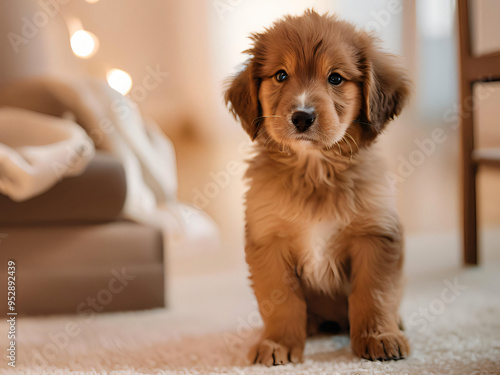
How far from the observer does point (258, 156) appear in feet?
5.00

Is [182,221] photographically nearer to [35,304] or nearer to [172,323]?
[172,323]

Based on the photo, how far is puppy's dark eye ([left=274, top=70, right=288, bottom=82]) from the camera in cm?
137

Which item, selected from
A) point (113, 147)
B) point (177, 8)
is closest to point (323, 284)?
point (113, 147)

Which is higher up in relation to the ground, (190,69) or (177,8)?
(177,8)

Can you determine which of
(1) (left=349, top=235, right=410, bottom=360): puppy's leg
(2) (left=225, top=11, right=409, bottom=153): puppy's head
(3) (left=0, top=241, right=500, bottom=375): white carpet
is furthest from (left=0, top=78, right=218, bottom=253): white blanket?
(1) (left=349, top=235, right=410, bottom=360): puppy's leg

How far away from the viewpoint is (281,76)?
4.50 ft

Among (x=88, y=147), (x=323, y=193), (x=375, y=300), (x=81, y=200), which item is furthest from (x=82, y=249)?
(x=375, y=300)

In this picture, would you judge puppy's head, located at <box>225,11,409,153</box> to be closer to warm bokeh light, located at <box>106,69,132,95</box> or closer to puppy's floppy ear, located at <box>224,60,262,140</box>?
puppy's floppy ear, located at <box>224,60,262,140</box>

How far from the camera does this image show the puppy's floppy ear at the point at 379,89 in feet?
4.47

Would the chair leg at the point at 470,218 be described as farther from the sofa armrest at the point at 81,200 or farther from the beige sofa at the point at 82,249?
the sofa armrest at the point at 81,200

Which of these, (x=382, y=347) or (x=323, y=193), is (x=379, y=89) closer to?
(x=323, y=193)

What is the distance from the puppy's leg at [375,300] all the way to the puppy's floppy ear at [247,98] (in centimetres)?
43

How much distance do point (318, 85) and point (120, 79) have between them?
1548 mm

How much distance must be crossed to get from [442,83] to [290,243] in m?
2.09
